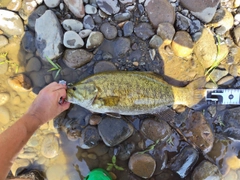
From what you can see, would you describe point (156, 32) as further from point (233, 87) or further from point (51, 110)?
point (51, 110)

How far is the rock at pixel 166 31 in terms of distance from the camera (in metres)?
3.98

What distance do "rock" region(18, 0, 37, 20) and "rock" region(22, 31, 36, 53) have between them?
27cm

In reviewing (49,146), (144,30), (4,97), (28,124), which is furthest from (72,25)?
(49,146)

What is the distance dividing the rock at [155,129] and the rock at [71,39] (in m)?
1.67

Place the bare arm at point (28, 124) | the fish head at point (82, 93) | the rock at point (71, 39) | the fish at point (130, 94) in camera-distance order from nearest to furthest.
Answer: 1. the bare arm at point (28, 124)
2. the fish head at point (82, 93)
3. the fish at point (130, 94)
4. the rock at point (71, 39)

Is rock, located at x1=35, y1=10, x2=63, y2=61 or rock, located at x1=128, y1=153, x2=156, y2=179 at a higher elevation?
rock, located at x1=35, y1=10, x2=63, y2=61

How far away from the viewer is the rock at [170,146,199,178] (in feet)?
13.5

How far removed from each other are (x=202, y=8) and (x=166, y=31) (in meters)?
0.71

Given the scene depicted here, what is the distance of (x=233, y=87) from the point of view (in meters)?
4.20

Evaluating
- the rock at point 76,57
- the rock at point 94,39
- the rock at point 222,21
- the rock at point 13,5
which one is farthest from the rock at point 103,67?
the rock at point 222,21

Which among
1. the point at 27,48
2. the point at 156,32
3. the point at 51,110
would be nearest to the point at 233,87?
the point at 156,32

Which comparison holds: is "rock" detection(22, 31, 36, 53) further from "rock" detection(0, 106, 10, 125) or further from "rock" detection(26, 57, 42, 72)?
"rock" detection(0, 106, 10, 125)

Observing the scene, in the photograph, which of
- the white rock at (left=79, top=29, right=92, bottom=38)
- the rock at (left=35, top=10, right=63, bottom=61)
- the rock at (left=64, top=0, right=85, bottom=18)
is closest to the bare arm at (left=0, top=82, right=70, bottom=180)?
the rock at (left=35, top=10, right=63, bottom=61)

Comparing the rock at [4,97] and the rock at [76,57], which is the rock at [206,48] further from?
the rock at [4,97]
